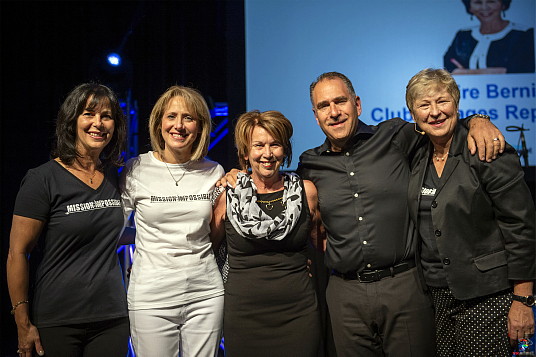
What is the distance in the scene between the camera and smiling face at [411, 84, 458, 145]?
1995mm

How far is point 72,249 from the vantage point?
76.2 inches

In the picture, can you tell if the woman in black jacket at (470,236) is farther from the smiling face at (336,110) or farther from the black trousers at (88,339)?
the black trousers at (88,339)

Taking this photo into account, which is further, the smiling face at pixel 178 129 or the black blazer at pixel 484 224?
the smiling face at pixel 178 129

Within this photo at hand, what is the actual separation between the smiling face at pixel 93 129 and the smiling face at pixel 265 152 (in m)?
0.69

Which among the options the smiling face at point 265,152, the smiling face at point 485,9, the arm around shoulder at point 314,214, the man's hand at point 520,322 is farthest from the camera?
the smiling face at point 485,9

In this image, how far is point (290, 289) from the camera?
6.91 ft

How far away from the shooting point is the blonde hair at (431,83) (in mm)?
2018

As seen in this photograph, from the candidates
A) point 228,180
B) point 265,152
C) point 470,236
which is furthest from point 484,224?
point 228,180

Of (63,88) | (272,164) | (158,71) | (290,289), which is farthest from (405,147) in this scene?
(63,88)

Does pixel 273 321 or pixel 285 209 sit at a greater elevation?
pixel 285 209

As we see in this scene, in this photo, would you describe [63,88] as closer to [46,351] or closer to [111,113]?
[111,113]

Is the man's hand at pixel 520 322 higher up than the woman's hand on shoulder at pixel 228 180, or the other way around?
the woman's hand on shoulder at pixel 228 180

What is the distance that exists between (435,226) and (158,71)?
9.33 feet

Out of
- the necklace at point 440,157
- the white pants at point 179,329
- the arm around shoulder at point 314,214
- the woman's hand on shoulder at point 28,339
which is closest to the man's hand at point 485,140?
the necklace at point 440,157
